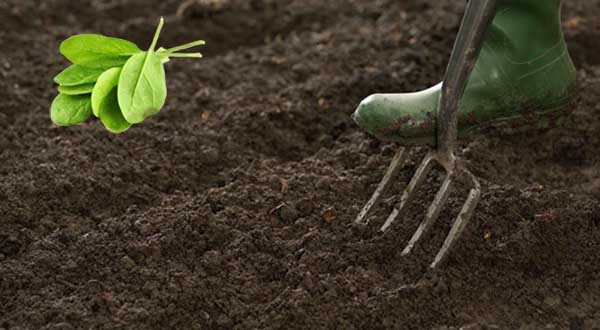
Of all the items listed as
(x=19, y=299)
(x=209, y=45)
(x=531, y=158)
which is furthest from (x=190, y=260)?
(x=209, y=45)

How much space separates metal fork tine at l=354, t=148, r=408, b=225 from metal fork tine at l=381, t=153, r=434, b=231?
1.9 inches

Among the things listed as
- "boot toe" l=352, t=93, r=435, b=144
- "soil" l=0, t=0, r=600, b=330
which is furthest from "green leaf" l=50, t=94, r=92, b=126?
"boot toe" l=352, t=93, r=435, b=144

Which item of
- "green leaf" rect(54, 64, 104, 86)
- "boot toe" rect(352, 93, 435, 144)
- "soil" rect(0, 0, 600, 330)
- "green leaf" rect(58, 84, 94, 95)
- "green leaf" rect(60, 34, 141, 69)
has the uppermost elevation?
"green leaf" rect(60, 34, 141, 69)

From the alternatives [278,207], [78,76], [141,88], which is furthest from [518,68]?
[78,76]

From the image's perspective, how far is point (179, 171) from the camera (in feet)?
8.21

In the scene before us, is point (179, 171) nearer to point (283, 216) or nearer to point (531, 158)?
point (283, 216)

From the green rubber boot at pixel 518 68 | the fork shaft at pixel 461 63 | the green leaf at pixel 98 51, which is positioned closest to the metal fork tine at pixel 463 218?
the fork shaft at pixel 461 63

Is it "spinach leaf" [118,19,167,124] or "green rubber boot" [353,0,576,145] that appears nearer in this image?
"spinach leaf" [118,19,167,124]

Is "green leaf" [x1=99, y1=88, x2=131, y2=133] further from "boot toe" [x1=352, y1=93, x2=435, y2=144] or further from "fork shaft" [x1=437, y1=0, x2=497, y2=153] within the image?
"fork shaft" [x1=437, y1=0, x2=497, y2=153]

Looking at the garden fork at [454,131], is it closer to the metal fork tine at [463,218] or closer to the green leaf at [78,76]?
the metal fork tine at [463,218]

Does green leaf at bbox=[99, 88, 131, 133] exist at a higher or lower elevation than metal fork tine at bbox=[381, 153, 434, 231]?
higher

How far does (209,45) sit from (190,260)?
4.19ft

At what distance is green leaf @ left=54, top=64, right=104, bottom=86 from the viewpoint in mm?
1967

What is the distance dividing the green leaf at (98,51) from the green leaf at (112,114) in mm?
72
